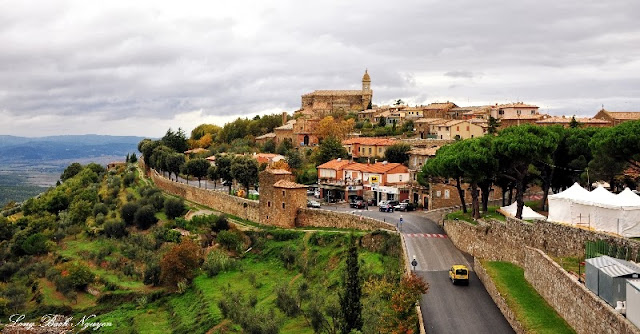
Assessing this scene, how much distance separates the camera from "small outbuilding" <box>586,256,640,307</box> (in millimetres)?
16328

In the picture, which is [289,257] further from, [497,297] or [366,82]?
[366,82]

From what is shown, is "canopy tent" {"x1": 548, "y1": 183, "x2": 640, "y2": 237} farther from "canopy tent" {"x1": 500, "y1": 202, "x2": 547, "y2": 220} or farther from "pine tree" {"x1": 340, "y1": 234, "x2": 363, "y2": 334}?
"pine tree" {"x1": 340, "y1": 234, "x2": 363, "y2": 334}

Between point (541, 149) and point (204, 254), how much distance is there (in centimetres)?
2421

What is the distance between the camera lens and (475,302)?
24.6m

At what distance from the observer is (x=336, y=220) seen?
141ft

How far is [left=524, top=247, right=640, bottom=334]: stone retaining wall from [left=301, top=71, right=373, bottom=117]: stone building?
82.2 metres

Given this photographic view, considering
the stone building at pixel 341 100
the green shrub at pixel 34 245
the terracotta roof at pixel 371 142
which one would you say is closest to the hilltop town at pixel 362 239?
the green shrub at pixel 34 245

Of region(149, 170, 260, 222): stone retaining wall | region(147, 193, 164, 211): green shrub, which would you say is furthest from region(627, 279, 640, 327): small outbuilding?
region(147, 193, 164, 211): green shrub

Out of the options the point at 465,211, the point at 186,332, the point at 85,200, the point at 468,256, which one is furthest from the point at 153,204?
the point at 468,256

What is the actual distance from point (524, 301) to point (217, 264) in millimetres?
24679

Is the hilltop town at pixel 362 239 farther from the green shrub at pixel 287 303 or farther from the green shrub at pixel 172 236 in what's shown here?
the green shrub at pixel 172 236

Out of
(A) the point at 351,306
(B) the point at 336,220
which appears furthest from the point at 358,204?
(A) the point at 351,306

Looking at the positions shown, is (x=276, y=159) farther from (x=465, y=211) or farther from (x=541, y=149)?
(x=541, y=149)

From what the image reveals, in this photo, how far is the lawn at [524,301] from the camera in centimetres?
1967
